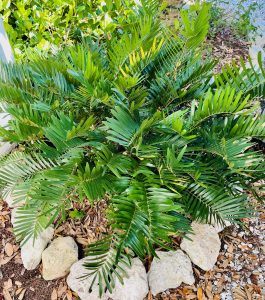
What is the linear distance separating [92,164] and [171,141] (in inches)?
15.6

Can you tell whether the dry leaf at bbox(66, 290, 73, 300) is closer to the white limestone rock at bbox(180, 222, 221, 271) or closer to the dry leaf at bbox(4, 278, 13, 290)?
the dry leaf at bbox(4, 278, 13, 290)

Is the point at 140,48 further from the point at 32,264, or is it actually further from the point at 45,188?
the point at 32,264

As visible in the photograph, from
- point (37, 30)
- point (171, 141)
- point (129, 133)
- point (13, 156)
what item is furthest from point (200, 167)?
point (37, 30)

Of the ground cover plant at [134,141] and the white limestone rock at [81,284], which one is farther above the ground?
the ground cover plant at [134,141]

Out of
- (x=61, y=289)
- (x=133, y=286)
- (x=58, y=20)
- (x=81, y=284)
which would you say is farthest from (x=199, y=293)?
(x=58, y=20)

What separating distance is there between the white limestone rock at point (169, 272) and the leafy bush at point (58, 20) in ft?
5.34

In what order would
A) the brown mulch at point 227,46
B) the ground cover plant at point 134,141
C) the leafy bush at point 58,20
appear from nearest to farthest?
the ground cover plant at point 134,141 → the leafy bush at point 58,20 → the brown mulch at point 227,46

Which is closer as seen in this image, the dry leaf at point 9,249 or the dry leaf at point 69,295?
the dry leaf at point 69,295

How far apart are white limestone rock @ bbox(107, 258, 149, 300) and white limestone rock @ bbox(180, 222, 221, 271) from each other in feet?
0.94

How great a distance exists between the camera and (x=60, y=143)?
1.53 metres

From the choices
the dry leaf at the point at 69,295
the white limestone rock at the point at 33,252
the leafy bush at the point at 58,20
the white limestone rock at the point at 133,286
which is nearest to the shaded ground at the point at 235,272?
the white limestone rock at the point at 133,286

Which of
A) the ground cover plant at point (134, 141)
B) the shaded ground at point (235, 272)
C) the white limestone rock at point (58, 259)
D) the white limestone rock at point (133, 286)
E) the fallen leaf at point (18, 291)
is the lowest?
the shaded ground at point (235, 272)

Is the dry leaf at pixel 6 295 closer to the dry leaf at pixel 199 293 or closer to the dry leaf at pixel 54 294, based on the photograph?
the dry leaf at pixel 54 294

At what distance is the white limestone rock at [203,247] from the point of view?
1950 millimetres
